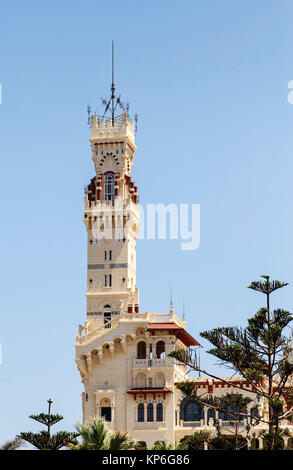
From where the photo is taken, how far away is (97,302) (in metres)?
99.7

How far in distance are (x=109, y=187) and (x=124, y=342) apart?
55.6ft

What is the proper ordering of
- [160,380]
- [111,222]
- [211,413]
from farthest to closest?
1. [111,222]
2. [160,380]
3. [211,413]

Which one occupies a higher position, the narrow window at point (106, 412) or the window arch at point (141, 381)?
the window arch at point (141, 381)

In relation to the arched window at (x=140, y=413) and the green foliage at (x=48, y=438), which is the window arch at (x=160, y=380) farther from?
the green foliage at (x=48, y=438)

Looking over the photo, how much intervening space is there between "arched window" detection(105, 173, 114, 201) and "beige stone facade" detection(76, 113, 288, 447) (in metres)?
0.10

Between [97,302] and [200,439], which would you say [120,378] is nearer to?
[97,302]

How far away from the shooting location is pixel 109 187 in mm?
103562

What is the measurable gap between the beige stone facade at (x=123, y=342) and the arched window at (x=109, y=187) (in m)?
0.10

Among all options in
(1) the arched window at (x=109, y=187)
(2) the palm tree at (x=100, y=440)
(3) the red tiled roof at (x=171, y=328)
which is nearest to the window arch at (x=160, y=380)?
(3) the red tiled roof at (x=171, y=328)

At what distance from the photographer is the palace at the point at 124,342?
94.0 m

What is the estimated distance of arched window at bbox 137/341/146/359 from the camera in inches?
3836

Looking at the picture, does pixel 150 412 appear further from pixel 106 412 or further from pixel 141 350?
pixel 141 350

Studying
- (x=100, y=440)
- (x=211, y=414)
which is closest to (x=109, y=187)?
(x=211, y=414)
